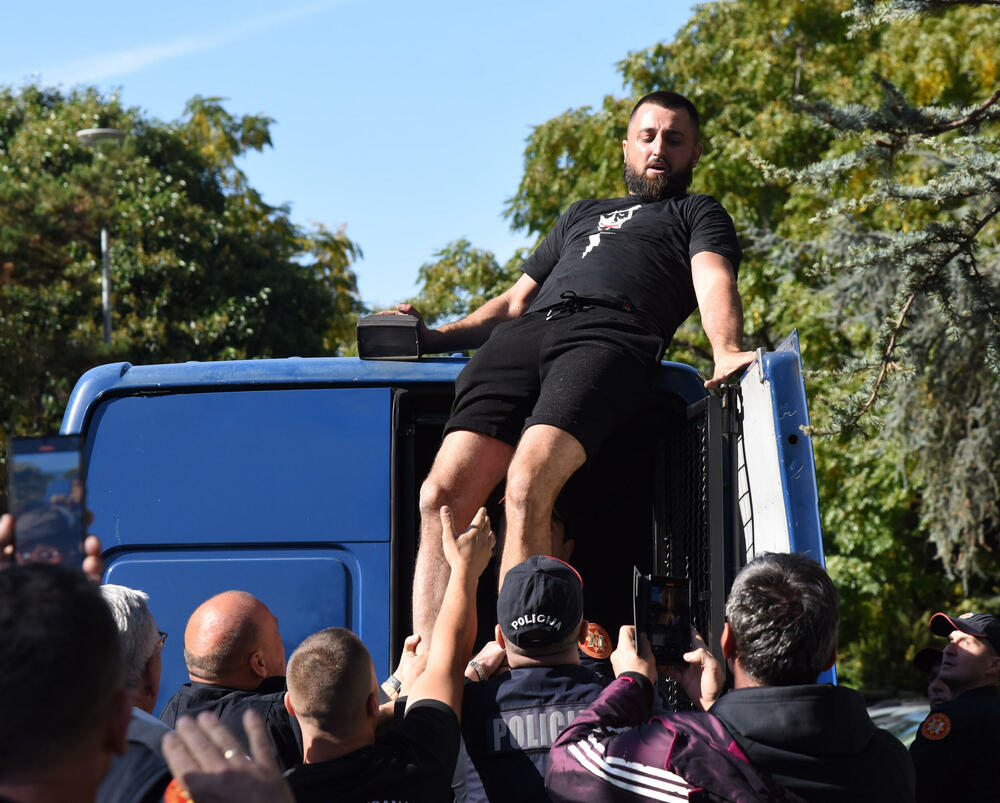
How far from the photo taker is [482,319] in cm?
431

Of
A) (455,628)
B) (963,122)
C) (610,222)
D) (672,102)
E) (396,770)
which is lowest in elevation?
(396,770)

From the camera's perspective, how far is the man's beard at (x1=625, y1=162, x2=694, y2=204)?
159 inches

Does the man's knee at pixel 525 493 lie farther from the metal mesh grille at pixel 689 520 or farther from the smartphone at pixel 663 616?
the smartphone at pixel 663 616

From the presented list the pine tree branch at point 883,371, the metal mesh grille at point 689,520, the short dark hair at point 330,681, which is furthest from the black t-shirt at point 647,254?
the short dark hair at point 330,681

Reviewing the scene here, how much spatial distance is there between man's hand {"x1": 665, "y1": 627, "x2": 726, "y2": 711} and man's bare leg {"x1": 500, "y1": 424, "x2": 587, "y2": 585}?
0.62m

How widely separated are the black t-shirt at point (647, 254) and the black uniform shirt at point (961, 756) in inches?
54.3

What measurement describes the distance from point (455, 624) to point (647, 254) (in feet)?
5.26

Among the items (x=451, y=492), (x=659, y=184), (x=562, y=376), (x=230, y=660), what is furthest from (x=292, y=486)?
(x=659, y=184)

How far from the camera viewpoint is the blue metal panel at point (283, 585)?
365 cm

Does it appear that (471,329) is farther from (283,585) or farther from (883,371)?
(883,371)

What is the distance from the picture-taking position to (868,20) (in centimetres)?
516

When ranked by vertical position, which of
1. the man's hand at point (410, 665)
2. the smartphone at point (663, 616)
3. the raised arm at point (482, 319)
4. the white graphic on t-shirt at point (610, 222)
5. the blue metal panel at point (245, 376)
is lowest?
the man's hand at point (410, 665)

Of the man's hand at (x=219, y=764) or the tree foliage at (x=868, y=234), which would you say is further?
the tree foliage at (x=868, y=234)

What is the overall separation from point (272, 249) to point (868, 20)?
18.4m
